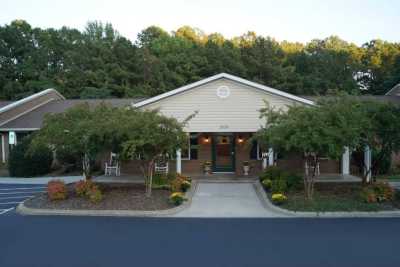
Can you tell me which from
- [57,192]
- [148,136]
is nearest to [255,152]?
[148,136]

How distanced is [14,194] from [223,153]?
10.2 m

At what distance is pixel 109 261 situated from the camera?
6984 millimetres

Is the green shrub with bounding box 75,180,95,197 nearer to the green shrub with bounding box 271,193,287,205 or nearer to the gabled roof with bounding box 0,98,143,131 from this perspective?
the green shrub with bounding box 271,193,287,205

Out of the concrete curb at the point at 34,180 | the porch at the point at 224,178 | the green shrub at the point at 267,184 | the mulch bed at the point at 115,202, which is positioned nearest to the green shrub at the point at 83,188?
the mulch bed at the point at 115,202

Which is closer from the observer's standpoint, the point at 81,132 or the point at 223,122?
the point at 81,132

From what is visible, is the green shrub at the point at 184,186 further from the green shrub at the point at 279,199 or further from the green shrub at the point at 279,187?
the green shrub at the point at 279,199

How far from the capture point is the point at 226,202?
41.4 feet

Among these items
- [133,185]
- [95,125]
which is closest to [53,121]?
[95,125]

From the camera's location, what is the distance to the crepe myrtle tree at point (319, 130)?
11234 millimetres

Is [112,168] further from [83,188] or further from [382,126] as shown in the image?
[382,126]

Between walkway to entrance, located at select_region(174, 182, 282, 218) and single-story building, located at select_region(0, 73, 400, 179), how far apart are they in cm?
198

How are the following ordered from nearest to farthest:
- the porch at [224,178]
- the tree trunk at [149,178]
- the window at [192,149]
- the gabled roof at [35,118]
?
1. the tree trunk at [149,178]
2. the porch at [224,178]
3. the window at [192,149]
4. the gabled roof at [35,118]

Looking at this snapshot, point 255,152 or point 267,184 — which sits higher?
point 255,152

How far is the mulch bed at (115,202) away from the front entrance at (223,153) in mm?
6235
